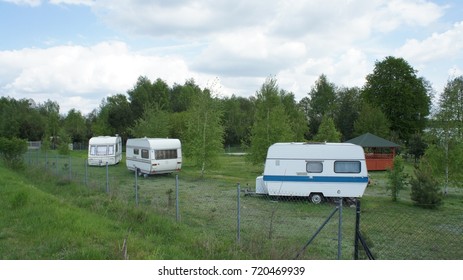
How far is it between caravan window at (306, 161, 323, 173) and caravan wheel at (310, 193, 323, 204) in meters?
1.01

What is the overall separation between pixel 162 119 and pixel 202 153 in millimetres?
14006

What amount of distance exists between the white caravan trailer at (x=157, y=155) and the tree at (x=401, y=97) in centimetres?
3182

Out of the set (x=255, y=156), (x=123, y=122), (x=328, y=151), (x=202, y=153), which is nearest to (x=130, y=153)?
(x=202, y=153)

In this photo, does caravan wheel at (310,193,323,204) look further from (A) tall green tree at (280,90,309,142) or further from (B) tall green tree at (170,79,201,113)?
(B) tall green tree at (170,79,201,113)

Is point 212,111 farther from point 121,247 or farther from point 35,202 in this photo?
point 121,247

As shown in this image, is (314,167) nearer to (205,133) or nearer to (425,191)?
(425,191)

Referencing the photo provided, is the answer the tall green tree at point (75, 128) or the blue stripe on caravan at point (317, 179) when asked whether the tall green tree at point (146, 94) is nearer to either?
the tall green tree at point (75, 128)

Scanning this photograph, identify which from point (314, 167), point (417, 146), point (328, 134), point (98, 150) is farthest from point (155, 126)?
point (417, 146)

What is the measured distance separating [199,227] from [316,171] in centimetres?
756

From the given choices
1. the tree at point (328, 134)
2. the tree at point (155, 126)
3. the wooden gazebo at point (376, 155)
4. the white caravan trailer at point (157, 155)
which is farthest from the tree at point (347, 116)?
the white caravan trailer at point (157, 155)

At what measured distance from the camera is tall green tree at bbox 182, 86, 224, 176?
86.9 ft

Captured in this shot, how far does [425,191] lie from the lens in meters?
15.9

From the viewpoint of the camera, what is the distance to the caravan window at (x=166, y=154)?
25206 mm

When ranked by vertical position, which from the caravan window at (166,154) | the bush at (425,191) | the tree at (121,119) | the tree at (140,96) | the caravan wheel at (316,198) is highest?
the tree at (140,96)
